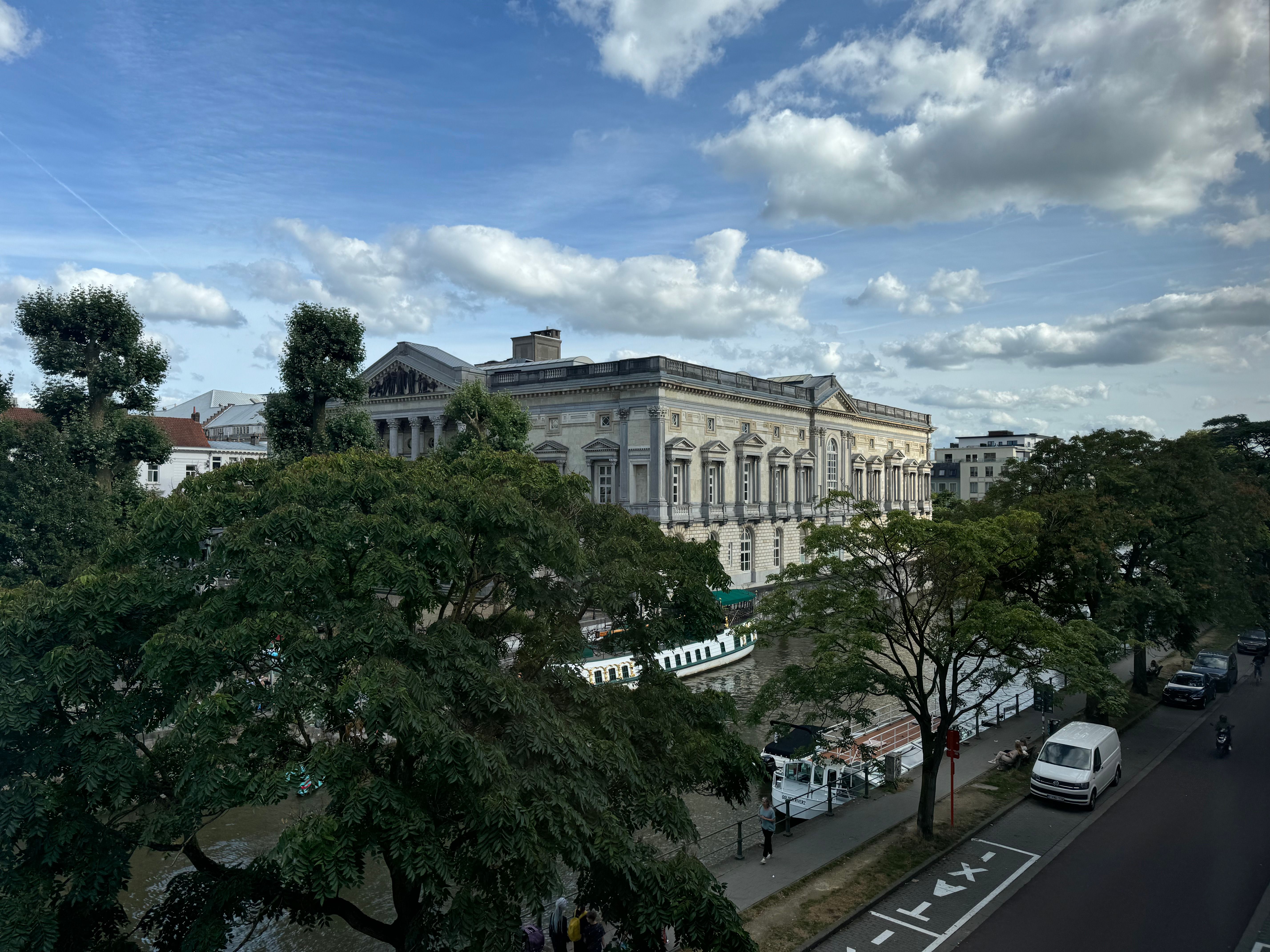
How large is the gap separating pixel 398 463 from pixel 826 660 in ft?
34.6

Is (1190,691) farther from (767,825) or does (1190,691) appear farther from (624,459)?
(624,459)

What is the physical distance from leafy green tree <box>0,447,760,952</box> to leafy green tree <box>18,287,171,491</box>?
21.1m

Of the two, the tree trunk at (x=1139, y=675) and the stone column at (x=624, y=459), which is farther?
the stone column at (x=624, y=459)

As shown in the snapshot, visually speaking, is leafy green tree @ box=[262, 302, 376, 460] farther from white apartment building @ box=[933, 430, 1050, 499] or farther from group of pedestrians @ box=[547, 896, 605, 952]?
white apartment building @ box=[933, 430, 1050, 499]

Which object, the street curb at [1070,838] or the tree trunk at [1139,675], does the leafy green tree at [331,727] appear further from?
the tree trunk at [1139,675]

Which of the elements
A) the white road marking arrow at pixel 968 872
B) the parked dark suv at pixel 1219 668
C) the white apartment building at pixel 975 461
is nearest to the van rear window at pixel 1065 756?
the white road marking arrow at pixel 968 872

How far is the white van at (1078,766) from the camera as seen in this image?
22.0 m

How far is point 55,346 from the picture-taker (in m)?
30.1

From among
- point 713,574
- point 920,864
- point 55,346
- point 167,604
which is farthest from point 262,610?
point 55,346

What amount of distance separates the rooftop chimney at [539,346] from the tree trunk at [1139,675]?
4791 cm

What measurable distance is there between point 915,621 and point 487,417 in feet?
92.0

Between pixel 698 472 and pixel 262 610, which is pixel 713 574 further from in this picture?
pixel 698 472

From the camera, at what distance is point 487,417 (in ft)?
142

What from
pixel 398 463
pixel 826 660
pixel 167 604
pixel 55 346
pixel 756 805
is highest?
pixel 55 346
